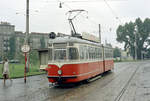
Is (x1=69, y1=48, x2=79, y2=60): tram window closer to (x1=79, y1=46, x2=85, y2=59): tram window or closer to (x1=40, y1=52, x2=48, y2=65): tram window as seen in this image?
(x1=79, y1=46, x2=85, y2=59): tram window

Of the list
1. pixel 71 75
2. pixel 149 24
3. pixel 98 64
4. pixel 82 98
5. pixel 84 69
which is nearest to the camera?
pixel 82 98

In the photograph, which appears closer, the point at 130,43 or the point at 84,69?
the point at 84,69

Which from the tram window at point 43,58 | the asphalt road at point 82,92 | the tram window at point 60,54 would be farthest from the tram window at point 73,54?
the tram window at point 43,58

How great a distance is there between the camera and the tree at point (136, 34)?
73.2 metres

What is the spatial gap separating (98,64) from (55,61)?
536cm

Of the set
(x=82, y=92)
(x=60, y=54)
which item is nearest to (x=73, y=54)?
(x=60, y=54)

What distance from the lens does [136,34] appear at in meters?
74.4

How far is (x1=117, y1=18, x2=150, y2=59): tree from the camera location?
73250 mm

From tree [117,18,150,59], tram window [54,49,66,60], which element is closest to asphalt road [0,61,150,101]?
tram window [54,49,66,60]

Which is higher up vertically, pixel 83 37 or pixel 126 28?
pixel 126 28

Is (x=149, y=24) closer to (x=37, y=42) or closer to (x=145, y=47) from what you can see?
(x=145, y=47)

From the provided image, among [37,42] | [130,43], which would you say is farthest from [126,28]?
[37,42]

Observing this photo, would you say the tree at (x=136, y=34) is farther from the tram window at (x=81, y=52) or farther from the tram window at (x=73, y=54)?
the tram window at (x=73, y=54)

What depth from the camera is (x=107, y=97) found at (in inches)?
340
